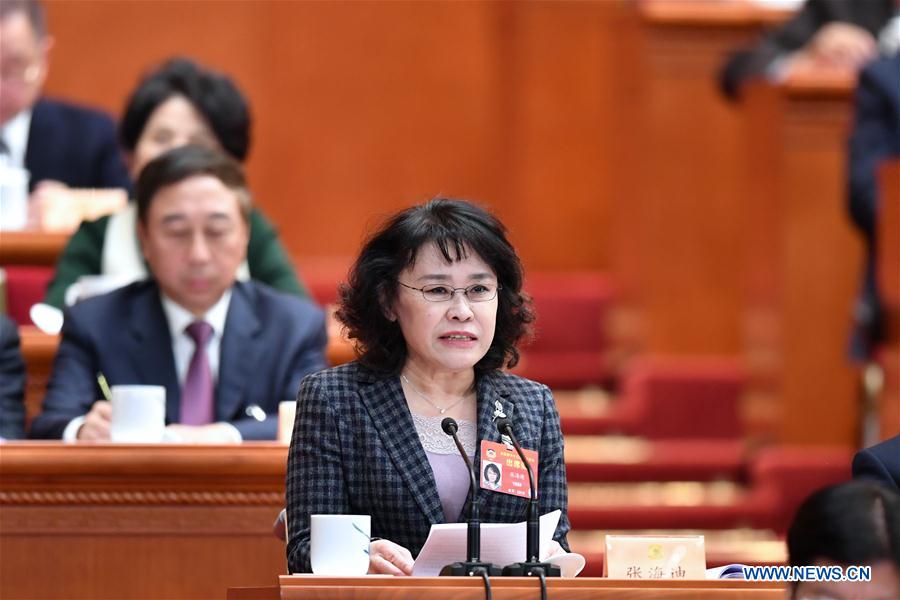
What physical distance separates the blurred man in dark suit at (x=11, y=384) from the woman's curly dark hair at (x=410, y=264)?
1010 millimetres

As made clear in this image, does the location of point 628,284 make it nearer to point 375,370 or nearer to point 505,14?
point 505,14

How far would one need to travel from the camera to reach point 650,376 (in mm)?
5664

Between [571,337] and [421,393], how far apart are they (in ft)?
11.0

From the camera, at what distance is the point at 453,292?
274cm

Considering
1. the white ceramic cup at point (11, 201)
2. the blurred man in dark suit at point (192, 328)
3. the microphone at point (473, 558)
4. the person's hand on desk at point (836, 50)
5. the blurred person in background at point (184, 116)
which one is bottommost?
the microphone at point (473, 558)

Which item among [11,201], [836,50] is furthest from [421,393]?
[836,50]

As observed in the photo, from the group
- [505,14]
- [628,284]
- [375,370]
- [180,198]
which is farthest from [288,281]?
[505,14]

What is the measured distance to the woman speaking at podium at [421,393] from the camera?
2654mm

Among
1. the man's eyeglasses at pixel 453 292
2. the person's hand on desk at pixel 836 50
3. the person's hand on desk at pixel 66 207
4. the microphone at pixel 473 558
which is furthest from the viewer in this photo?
the person's hand on desk at pixel 836 50

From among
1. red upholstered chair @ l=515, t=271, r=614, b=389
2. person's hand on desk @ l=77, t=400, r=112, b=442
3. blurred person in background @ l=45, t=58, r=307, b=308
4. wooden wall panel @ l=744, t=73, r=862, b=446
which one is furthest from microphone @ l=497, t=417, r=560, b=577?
red upholstered chair @ l=515, t=271, r=614, b=389

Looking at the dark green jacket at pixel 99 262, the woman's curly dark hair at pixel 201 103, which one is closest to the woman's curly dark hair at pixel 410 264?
the dark green jacket at pixel 99 262

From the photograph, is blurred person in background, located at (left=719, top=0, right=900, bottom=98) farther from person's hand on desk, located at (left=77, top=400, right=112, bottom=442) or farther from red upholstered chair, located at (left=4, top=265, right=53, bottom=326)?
person's hand on desk, located at (left=77, top=400, right=112, bottom=442)

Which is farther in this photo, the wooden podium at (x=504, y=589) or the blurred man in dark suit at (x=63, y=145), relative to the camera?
the blurred man in dark suit at (x=63, y=145)

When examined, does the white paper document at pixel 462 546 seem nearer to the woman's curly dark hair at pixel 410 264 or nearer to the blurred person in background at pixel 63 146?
the woman's curly dark hair at pixel 410 264
